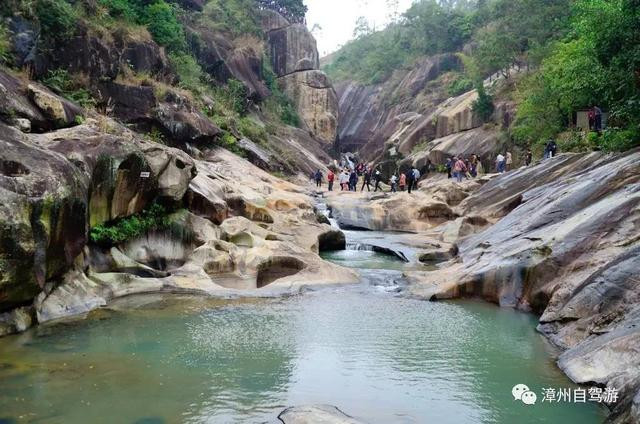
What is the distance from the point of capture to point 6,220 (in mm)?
8609

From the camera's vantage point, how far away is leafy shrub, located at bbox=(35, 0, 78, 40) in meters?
20.7

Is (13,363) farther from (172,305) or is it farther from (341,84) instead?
(341,84)

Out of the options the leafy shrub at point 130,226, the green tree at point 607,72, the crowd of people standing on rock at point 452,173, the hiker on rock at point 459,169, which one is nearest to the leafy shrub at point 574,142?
the green tree at point 607,72

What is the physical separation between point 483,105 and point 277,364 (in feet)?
Answer: 107

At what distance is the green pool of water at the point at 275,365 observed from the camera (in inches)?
262

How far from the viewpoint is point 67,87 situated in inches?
818

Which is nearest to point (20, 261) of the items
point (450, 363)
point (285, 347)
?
point (285, 347)

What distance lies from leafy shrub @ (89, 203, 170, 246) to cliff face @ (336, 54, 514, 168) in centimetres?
2512

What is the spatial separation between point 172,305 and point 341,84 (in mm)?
60228

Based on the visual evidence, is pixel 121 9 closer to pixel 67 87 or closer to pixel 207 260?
pixel 67 87

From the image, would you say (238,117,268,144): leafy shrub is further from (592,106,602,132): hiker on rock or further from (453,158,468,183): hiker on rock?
(592,106,602,132): hiker on rock

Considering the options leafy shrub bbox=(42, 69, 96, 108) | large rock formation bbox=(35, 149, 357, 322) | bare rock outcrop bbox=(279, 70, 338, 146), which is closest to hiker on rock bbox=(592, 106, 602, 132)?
large rock formation bbox=(35, 149, 357, 322)

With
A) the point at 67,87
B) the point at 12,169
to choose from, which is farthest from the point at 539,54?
the point at 12,169

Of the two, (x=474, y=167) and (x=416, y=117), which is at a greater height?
(x=416, y=117)
